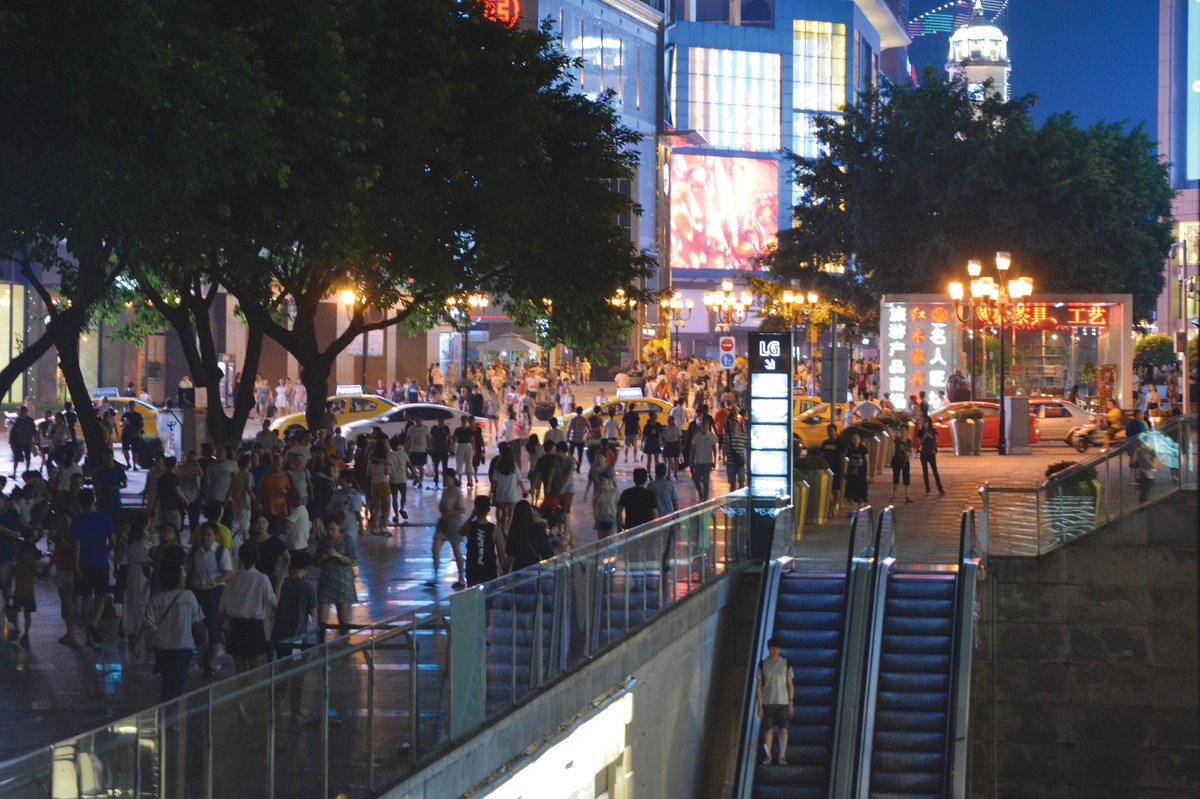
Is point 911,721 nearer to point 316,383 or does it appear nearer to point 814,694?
point 814,694

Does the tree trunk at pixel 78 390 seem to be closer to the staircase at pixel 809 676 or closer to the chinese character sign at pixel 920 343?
the staircase at pixel 809 676

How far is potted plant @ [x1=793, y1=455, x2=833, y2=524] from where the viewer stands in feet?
88.3

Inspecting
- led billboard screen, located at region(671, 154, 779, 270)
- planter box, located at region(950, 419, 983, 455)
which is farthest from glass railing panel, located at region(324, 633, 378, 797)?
led billboard screen, located at region(671, 154, 779, 270)

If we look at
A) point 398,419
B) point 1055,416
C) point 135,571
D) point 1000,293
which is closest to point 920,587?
point 135,571

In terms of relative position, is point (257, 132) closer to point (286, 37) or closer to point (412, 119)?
point (286, 37)

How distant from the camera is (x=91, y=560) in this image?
16141mm

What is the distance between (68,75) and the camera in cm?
1652

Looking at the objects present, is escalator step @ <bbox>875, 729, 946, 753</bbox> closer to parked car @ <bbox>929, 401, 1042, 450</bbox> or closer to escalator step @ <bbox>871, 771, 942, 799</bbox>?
escalator step @ <bbox>871, 771, 942, 799</bbox>

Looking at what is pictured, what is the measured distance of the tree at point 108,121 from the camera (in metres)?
16.5

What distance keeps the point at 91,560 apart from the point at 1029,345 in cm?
3935

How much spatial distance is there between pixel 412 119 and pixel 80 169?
8.80 meters

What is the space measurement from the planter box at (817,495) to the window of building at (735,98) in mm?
115272

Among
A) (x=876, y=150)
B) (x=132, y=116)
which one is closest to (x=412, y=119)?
(x=132, y=116)

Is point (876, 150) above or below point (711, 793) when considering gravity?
above
